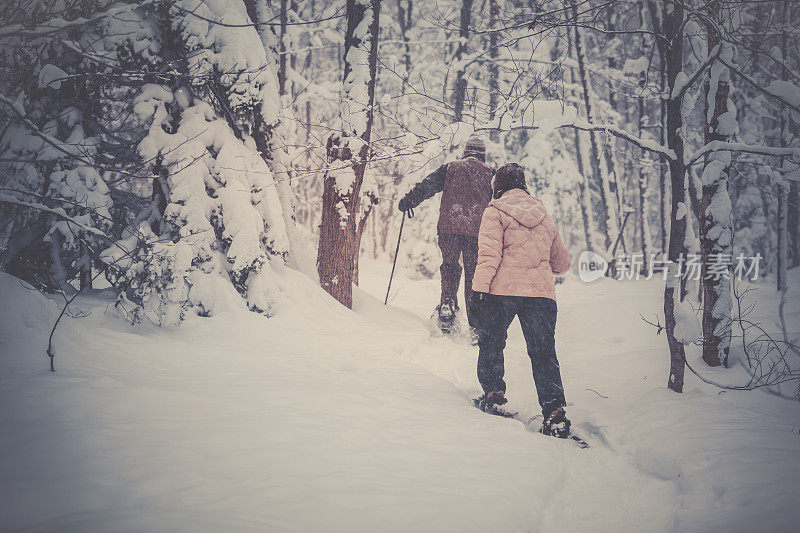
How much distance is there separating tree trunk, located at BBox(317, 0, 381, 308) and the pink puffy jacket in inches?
124

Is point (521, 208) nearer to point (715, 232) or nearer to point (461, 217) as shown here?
point (715, 232)

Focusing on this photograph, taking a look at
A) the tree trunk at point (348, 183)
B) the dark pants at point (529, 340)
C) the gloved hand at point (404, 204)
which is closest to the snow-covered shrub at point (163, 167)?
the tree trunk at point (348, 183)

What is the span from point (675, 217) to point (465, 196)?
254cm

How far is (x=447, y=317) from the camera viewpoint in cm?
573

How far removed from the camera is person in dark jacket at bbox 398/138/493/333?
5652 millimetres

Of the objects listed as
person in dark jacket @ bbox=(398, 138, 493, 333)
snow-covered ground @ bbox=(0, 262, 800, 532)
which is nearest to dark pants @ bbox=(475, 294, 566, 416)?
snow-covered ground @ bbox=(0, 262, 800, 532)

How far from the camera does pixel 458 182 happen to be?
18.9 ft

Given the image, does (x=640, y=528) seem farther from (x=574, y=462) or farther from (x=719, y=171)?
(x=719, y=171)

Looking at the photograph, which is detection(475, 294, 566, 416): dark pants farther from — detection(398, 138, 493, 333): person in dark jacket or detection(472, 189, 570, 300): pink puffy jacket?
detection(398, 138, 493, 333): person in dark jacket

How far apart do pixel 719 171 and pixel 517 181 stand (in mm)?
2058

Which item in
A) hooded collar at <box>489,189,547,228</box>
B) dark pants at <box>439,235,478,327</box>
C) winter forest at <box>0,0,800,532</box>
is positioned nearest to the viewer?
winter forest at <box>0,0,800,532</box>

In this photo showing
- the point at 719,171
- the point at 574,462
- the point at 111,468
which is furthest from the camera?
the point at 719,171

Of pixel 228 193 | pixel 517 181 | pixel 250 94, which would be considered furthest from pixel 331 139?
pixel 517 181

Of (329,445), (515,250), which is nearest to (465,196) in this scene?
(515,250)
